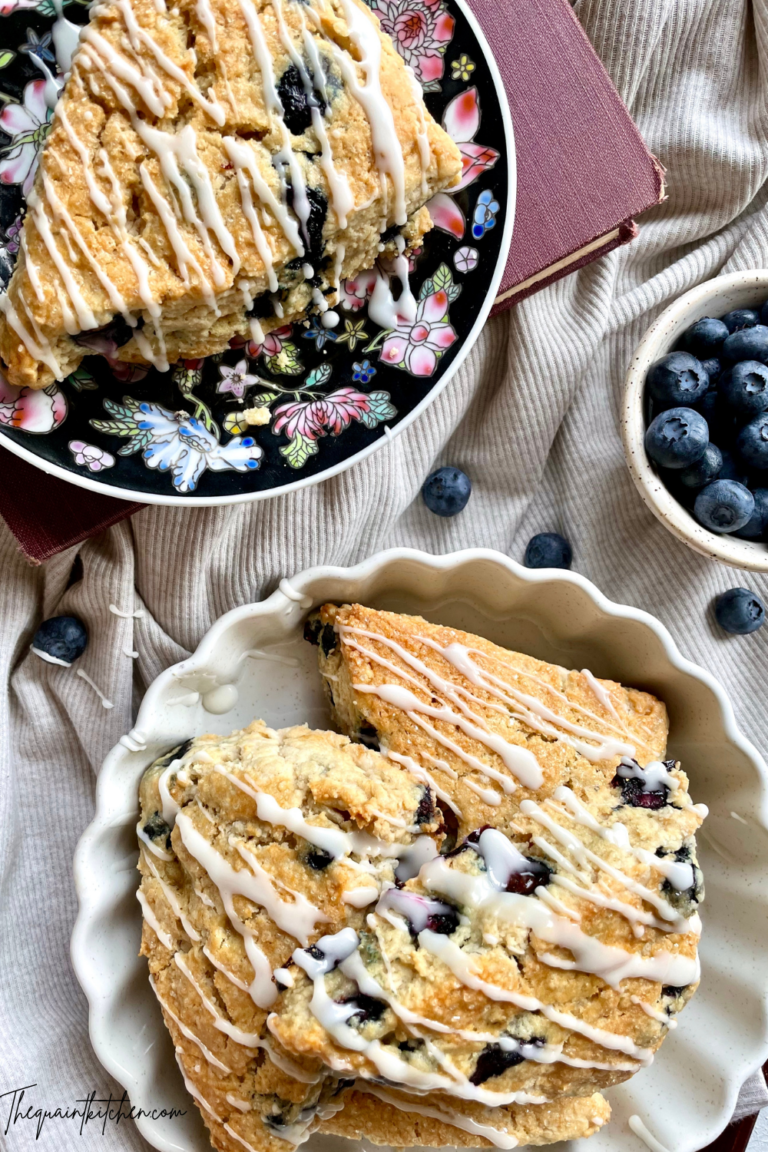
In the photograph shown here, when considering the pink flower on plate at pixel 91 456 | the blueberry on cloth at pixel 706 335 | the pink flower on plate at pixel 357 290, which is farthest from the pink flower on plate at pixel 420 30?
the pink flower on plate at pixel 91 456

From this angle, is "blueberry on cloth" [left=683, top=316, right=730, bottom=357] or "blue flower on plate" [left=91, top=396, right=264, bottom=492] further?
"blueberry on cloth" [left=683, top=316, right=730, bottom=357]

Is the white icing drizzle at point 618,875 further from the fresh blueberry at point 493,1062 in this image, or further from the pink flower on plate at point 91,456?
the pink flower on plate at point 91,456

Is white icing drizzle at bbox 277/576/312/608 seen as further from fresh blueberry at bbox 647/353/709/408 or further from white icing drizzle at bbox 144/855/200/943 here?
fresh blueberry at bbox 647/353/709/408

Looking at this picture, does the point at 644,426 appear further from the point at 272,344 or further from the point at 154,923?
the point at 154,923

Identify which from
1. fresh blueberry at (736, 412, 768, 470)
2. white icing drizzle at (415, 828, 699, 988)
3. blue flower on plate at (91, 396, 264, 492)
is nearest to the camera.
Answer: white icing drizzle at (415, 828, 699, 988)

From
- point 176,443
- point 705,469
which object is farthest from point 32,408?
point 705,469

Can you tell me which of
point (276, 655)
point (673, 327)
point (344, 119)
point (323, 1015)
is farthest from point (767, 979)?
point (344, 119)

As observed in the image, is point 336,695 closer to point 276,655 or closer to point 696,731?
point 276,655

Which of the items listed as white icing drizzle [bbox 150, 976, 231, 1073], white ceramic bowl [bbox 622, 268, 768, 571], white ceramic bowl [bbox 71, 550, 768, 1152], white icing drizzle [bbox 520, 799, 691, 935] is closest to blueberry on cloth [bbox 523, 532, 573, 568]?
white ceramic bowl [bbox 71, 550, 768, 1152]
